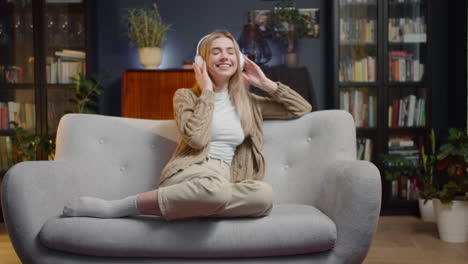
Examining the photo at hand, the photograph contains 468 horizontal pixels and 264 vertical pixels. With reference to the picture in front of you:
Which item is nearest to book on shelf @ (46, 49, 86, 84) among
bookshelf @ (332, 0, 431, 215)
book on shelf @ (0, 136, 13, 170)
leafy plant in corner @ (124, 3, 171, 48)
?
leafy plant in corner @ (124, 3, 171, 48)

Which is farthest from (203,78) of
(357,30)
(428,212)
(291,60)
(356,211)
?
(428,212)

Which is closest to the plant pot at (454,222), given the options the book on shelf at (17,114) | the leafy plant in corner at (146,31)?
the leafy plant in corner at (146,31)

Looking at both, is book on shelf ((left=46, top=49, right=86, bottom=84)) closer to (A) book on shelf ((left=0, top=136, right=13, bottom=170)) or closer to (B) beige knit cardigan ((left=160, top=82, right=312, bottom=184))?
(A) book on shelf ((left=0, top=136, right=13, bottom=170))

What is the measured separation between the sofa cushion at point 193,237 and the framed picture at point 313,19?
276cm

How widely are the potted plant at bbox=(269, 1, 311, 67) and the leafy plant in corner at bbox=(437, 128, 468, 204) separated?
4.72 feet

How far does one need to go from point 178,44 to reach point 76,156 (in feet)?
7.67

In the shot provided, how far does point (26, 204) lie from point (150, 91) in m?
2.16

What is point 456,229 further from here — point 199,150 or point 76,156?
point 76,156

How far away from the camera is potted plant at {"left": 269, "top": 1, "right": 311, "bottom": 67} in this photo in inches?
157

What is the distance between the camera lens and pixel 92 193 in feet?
6.94

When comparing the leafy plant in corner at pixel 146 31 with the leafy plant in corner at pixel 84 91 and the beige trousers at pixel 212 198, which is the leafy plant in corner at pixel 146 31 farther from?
the beige trousers at pixel 212 198

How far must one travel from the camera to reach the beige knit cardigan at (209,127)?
1.98 m

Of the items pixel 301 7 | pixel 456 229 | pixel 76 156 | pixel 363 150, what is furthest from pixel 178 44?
pixel 456 229

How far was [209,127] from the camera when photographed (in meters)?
2.01
